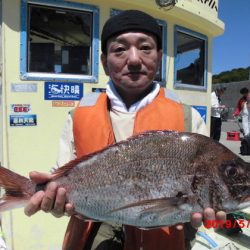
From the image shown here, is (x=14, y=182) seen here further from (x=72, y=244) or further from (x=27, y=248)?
(x=27, y=248)

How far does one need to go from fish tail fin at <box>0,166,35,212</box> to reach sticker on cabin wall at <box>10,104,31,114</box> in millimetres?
2315

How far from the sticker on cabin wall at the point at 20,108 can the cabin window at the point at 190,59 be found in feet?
6.86

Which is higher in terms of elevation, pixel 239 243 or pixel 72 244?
pixel 72 244

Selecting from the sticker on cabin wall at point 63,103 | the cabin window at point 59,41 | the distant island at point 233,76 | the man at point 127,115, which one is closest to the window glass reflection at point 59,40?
the cabin window at point 59,41

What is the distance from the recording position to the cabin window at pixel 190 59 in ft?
17.9

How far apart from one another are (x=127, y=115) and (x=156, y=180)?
53 centimetres

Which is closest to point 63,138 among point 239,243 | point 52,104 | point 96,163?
point 96,163

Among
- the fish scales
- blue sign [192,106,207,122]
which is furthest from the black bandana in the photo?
blue sign [192,106,207,122]

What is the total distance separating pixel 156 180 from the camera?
188 cm

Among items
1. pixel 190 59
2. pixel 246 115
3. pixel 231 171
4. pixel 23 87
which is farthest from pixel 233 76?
pixel 231 171

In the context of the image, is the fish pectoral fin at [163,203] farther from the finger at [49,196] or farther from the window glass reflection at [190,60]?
the window glass reflection at [190,60]

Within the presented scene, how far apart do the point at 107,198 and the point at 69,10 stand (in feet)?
9.83

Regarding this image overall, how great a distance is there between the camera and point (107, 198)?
6.27 feet

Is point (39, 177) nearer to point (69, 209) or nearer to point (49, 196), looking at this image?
point (49, 196)
